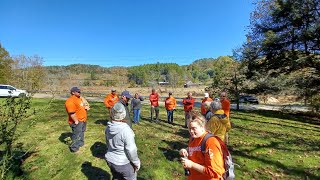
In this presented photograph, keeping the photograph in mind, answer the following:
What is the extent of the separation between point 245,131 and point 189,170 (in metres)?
10.1

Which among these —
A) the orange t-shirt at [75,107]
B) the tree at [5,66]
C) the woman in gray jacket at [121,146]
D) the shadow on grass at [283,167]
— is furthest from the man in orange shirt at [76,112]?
the tree at [5,66]

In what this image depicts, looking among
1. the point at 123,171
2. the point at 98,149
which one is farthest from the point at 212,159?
the point at 98,149

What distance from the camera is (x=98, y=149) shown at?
819 centimetres

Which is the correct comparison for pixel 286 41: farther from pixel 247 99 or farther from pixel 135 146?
pixel 135 146

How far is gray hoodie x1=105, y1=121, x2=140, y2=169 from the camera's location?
400 cm

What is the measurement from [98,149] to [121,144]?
4504 millimetres

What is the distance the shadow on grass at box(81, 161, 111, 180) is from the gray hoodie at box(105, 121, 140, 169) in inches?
103

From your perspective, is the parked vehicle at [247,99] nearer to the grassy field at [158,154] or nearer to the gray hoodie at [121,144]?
the grassy field at [158,154]

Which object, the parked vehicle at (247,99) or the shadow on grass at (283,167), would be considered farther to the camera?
the parked vehicle at (247,99)

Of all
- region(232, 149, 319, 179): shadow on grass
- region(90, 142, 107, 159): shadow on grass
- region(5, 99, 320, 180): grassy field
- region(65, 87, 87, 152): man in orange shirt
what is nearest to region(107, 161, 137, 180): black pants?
region(5, 99, 320, 180): grassy field

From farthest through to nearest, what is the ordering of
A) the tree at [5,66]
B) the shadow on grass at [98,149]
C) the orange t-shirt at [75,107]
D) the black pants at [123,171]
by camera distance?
the tree at [5,66] → the shadow on grass at [98,149] → the orange t-shirt at [75,107] → the black pants at [123,171]

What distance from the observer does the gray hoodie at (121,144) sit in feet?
13.1

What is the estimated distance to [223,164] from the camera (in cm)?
292

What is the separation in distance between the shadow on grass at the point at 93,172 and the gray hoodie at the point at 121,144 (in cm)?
262
